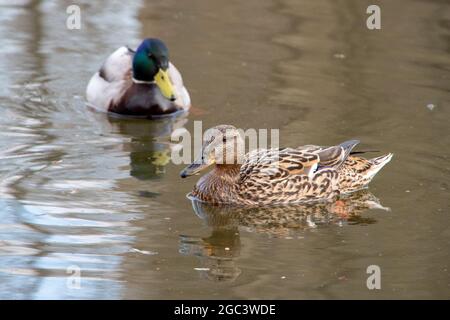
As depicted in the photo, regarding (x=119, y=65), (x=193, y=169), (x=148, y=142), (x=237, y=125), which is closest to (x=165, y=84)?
(x=119, y=65)

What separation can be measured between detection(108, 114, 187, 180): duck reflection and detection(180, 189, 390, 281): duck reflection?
32.6 inches

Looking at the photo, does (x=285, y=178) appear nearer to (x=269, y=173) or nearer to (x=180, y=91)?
(x=269, y=173)

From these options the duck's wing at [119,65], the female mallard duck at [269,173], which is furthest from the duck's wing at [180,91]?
the female mallard duck at [269,173]

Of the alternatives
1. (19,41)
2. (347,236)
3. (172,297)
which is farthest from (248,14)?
(172,297)

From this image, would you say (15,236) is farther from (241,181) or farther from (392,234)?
(392,234)

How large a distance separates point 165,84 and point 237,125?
1.22 m

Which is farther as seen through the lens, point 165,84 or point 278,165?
point 165,84

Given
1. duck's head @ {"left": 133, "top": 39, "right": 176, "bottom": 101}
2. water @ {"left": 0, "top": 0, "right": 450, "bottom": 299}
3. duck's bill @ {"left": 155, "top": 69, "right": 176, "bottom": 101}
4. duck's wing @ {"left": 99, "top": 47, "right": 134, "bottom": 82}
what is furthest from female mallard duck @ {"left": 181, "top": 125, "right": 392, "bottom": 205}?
duck's wing @ {"left": 99, "top": 47, "right": 134, "bottom": 82}

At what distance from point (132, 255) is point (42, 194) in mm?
1420

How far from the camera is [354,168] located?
31.5 ft

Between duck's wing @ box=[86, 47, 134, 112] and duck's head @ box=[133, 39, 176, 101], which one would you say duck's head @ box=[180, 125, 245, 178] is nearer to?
duck's head @ box=[133, 39, 176, 101]

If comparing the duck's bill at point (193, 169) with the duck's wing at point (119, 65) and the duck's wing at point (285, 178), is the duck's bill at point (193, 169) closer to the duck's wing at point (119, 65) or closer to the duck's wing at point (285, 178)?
the duck's wing at point (285, 178)

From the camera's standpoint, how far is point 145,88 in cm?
1238

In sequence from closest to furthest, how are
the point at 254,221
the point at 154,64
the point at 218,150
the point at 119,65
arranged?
the point at 254,221, the point at 218,150, the point at 154,64, the point at 119,65
